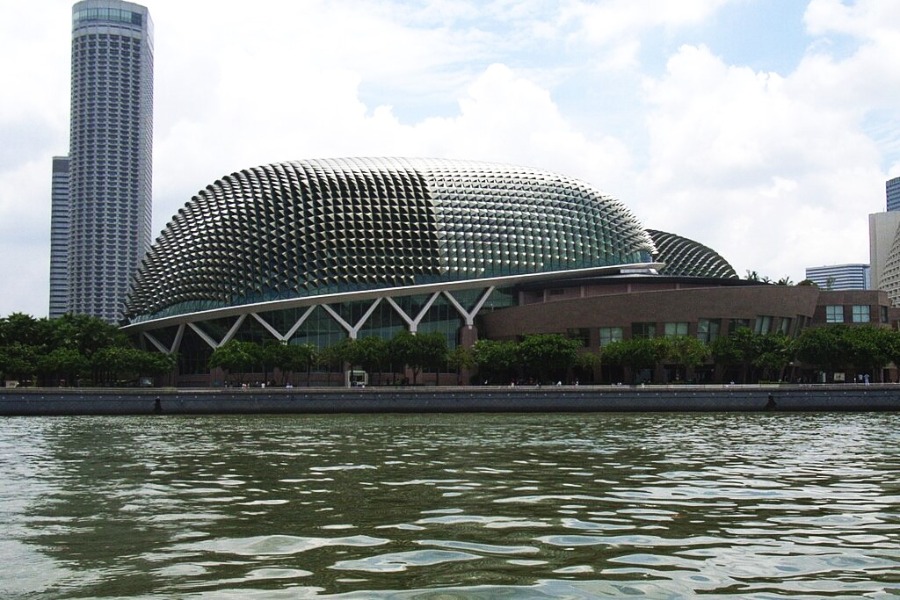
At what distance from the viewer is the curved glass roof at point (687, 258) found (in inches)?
5487

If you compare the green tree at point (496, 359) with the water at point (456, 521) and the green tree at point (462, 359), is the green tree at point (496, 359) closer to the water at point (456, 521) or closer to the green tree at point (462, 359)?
the green tree at point (462, 359)

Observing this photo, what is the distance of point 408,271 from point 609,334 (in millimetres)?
23567

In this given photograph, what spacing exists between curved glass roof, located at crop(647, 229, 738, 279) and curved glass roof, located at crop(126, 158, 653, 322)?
49.3 feet

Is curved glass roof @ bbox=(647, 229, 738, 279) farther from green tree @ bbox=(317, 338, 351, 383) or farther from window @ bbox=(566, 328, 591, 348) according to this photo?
green tree @ bbox=(317, 338, 351, 383)

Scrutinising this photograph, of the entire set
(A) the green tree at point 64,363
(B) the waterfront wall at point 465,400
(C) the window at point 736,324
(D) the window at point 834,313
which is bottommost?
(B) the waterfront wall at point 465,400

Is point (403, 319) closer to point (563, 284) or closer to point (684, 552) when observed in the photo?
point (563, 284)

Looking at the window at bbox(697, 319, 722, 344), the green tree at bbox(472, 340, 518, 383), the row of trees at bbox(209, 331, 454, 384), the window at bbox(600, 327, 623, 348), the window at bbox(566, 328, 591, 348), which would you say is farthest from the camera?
the window at bbox(566, 328, 591, 348)

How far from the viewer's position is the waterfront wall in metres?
71.8

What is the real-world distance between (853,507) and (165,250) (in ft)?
373

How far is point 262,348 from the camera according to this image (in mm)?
105938

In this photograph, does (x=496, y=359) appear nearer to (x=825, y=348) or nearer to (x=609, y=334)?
(x=609, y=334)

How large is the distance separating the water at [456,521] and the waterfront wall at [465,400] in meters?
36.3

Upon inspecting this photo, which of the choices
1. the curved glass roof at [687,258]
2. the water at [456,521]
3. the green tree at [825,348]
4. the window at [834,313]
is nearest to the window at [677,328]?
the green tree at [825,348]

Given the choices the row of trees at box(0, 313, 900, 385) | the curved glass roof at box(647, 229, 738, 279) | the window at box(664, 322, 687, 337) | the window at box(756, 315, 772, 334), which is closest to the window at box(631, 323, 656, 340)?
the window at box(664, 322, 687, 337)
